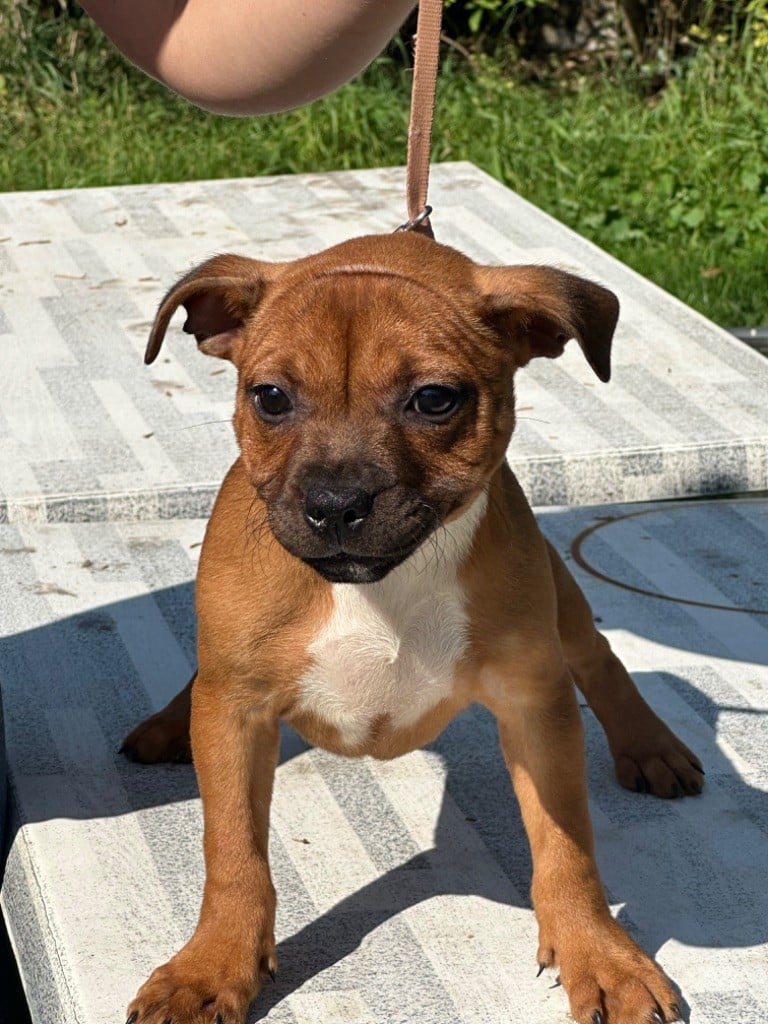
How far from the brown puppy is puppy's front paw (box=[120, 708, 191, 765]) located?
727 mm

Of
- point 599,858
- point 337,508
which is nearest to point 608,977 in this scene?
point 599,858

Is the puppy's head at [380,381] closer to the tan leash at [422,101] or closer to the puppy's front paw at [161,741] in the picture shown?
the tan leash at [422,101]

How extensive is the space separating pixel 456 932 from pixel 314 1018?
387 mm

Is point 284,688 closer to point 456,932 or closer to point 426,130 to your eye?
point 456,932

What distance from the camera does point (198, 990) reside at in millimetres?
2938

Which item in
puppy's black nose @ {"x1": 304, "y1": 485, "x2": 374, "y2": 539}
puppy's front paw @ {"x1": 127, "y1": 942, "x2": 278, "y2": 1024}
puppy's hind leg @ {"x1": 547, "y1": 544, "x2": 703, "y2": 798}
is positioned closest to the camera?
puppy's black nose @ {"x1": 304, "y1": 485, "x2": 374, "y2": 539}

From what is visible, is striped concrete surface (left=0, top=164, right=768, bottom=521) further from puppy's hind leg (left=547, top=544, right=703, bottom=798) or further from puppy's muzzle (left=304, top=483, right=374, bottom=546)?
puppy's muzzle (left=304, top=483, right=374, bottom=546)

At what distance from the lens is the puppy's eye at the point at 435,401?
9.13 ft

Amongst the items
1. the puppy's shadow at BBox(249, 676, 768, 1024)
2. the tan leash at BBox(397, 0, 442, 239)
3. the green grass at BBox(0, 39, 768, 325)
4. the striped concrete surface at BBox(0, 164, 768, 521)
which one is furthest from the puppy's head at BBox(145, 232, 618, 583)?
the green grass at BBox(0, 39, 768, 325)

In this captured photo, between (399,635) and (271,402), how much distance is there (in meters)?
0.51

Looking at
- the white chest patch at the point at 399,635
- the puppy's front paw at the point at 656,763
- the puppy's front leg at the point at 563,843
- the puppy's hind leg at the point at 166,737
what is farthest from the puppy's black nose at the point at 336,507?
the puppy's front paw at the point at 656,763

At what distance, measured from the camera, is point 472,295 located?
9.65 ft

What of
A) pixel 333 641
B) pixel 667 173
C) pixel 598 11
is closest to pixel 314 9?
pixel 333 641

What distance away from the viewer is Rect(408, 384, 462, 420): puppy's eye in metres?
2.78
